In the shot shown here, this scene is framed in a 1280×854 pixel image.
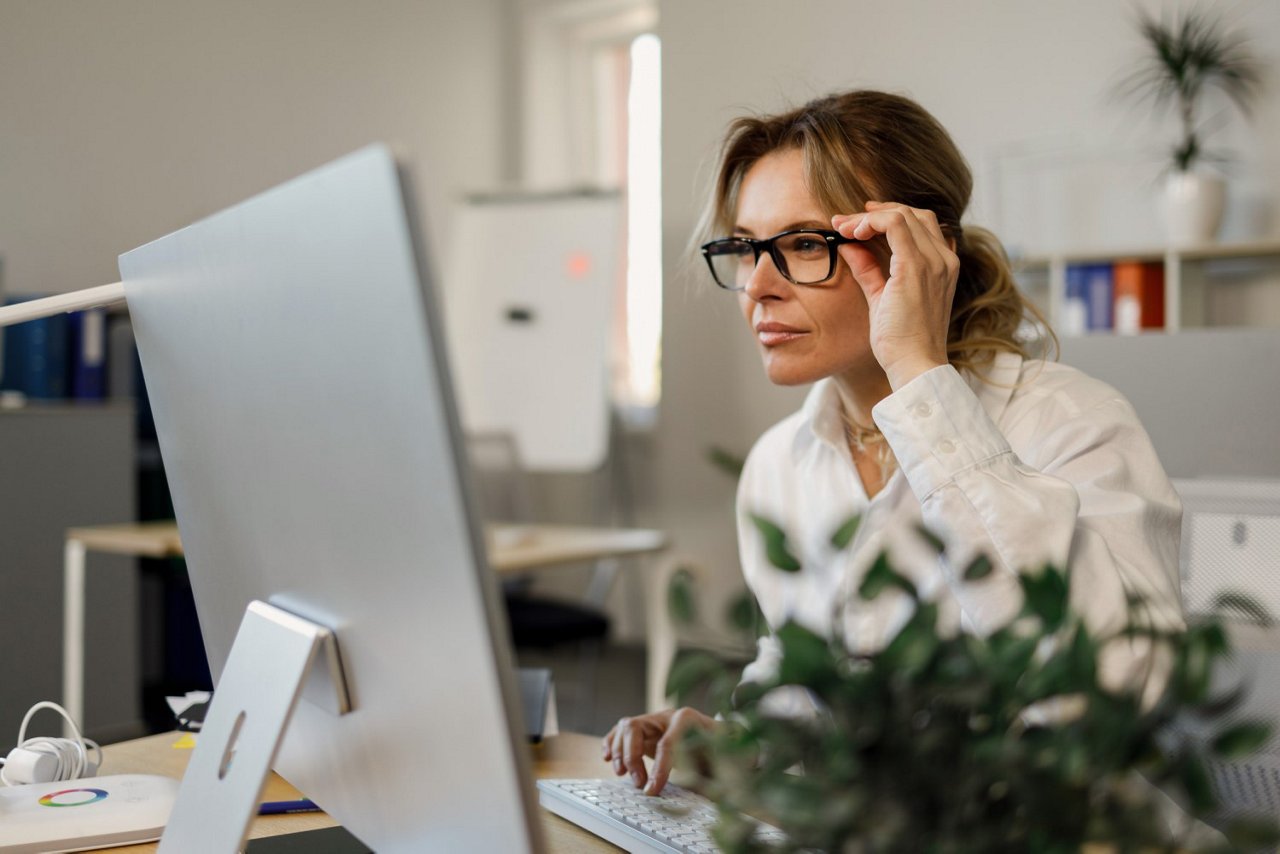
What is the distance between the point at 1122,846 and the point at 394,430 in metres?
0.34

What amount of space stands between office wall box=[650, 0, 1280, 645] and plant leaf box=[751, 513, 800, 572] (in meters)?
1.14

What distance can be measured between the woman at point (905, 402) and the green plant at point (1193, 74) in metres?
1.76

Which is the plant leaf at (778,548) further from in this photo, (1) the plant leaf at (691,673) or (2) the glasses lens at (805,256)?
(2) the glasses lens at (805,256)

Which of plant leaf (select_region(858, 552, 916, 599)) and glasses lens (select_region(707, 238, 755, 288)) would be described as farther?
A: glasses lens (select_region(707, 238, 755, 288))

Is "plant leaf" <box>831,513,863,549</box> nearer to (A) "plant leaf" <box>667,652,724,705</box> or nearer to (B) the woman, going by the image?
(A) "plant leaf" <box>667,652,724,705</box>

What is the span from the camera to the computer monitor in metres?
0.51

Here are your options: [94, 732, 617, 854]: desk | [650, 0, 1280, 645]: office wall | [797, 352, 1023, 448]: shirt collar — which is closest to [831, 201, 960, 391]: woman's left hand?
[797, 352, 1023, 448]: shirt collar

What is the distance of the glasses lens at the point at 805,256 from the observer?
1328mm

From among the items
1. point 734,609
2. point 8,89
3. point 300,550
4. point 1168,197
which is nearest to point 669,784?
point 300,550

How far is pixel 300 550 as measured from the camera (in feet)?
2.23

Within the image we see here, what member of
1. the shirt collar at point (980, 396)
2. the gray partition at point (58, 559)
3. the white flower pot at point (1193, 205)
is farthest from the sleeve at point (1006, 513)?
the gray partition at point (58, 559)

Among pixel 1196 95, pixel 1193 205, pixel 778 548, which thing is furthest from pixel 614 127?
pixel 778 548

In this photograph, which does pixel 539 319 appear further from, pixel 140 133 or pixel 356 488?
pixel 356 488

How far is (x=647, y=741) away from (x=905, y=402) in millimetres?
391
